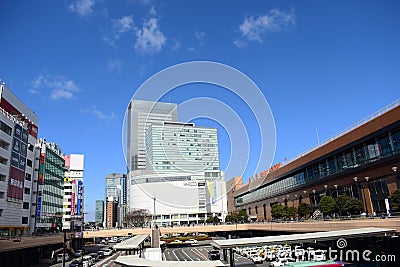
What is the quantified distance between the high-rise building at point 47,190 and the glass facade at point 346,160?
46077 millimetres

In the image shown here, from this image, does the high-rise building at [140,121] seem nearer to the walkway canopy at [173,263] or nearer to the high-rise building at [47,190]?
the high-rise building at [47,190]

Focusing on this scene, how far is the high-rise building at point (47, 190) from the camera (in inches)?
2217

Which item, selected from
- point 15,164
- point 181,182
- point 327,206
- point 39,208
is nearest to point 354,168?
point 327,206

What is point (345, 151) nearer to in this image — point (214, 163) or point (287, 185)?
point (287, 185)

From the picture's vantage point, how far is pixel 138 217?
120 metres

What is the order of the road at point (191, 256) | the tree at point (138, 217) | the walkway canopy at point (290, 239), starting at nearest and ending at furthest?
the walkway canopy at point (290, 239)
the road at point (191, 256)
the tree at point (138, 217)

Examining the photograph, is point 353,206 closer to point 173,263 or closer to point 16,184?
point 173,263

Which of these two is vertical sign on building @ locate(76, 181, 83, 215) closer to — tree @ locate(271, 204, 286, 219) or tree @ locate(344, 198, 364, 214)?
tree @ locate(271, 204, 286, 219)

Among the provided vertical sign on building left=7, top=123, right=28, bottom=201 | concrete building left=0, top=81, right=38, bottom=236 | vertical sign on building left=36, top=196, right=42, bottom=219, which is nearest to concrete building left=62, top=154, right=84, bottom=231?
vertical sign on building left=36, top=196, right=42, bottom=219

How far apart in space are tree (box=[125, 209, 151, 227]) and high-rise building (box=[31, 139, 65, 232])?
161ft

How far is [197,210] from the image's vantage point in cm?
13225

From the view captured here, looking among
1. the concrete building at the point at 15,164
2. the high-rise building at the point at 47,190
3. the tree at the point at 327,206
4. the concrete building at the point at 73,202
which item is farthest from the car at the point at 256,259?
the concrete building at the point at 73,202

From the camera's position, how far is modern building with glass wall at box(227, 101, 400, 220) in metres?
33.2

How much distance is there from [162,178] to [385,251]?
118 metres
